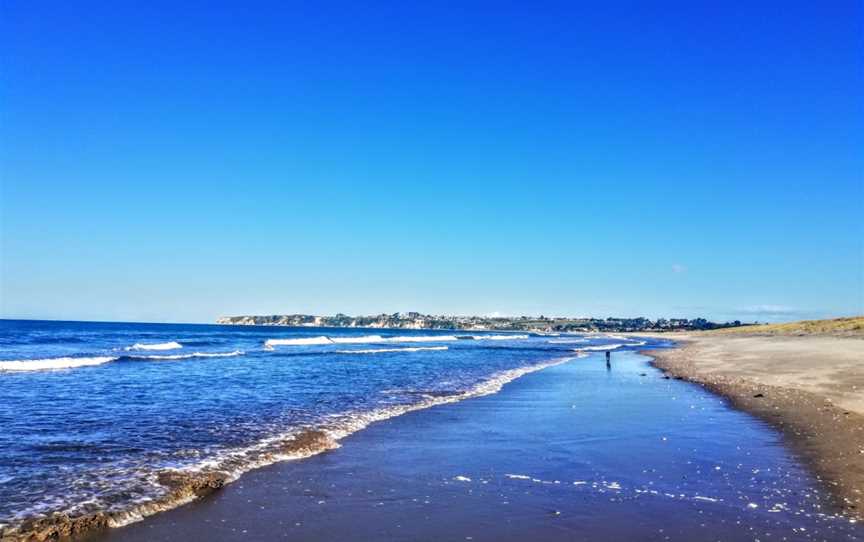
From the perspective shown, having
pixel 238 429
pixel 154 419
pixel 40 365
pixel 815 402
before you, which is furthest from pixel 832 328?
pixel 40 365

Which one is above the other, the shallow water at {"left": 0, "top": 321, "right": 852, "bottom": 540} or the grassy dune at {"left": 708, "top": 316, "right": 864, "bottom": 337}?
the grassy dune at {"left": 708, "top": 316, "right": 864, "bottom": 337}

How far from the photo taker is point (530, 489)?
9.35 m

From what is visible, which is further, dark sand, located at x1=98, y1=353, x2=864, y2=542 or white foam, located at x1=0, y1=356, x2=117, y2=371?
white foam, located at x1=0, y1=356, x2=117, y2=371

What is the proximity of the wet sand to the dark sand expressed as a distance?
1.58 ft

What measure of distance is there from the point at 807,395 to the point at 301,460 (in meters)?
16.8

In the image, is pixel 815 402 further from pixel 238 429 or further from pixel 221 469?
pixel 221 469

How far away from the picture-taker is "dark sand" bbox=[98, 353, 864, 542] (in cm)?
751

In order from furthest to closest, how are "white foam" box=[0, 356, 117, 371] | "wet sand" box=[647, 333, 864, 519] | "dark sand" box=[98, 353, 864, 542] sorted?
"white foam" box=[0, 356, 117, 371] → "wet sand" box=[647, 333, 864, 519] → "dark sand" box=[98, 353, 864, 542]

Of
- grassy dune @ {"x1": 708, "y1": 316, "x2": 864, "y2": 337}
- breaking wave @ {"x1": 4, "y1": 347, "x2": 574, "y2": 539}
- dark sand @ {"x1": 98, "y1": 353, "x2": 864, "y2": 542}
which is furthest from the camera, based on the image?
grassy dune @ {"x1": 708, "y1": 316, "x2": 864, "y2": 337}

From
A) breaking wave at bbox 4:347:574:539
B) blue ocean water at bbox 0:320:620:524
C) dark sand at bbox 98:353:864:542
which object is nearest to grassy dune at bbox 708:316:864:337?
blue ocean water at bbox 0:320:620:524

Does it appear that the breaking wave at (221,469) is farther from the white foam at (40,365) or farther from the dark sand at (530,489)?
the white foam at (40,365)

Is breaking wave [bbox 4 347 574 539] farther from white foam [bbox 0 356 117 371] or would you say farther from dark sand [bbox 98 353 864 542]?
white foam [bbox 0 356 117 371]

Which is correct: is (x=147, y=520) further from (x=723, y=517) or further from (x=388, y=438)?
(x=723, y=517)

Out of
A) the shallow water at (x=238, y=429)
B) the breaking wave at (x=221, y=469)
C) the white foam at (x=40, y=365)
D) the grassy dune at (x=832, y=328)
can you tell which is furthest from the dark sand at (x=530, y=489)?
the grassy dune at (x=832, y=328)
